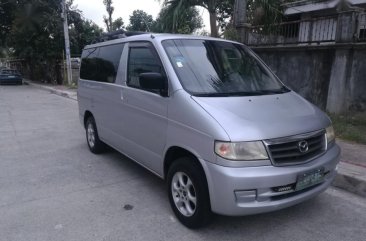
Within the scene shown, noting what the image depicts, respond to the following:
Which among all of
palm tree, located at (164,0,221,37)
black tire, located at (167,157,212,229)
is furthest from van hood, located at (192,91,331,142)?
palm tree, located at (164,0,221,37)

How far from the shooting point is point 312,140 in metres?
3.30

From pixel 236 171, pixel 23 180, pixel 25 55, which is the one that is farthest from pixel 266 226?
pixel 25 55

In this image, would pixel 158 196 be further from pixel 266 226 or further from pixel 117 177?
pixel 266 226

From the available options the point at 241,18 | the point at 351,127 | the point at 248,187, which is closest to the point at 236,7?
the point at 241,18

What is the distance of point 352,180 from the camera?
14.3 ft

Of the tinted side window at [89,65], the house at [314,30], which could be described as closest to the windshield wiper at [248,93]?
the tinted side window at [89,65]

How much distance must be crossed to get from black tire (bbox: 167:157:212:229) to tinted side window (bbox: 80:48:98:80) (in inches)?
121

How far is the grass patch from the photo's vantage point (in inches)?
245

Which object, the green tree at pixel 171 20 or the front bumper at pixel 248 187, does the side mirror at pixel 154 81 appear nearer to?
the front bumper at pixel 248 187

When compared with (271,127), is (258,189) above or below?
below

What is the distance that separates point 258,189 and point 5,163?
461 centimetres

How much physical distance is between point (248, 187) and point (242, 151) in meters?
0.32

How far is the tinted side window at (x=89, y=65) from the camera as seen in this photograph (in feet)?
19.4

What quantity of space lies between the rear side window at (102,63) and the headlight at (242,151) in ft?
8.40
